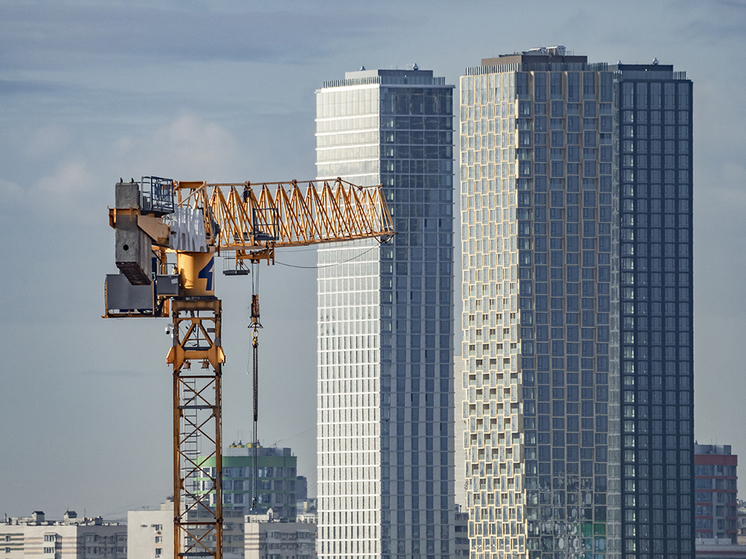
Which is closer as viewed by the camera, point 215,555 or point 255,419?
point 215,555

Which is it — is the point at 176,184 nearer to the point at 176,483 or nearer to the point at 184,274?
the point at 184,274

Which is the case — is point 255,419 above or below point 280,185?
below

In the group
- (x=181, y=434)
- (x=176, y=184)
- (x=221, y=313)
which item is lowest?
(x=181, y=434)

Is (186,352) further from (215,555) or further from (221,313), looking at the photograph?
(215,555)

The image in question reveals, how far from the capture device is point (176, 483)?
157000 millimetres

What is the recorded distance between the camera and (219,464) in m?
161

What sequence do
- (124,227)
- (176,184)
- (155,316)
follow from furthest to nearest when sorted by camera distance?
(176,184) < (155,316) < (124,227)

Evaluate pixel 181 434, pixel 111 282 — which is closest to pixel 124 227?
pixel 111 282

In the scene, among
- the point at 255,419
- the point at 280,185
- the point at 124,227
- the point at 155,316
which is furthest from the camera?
the point at 280,185

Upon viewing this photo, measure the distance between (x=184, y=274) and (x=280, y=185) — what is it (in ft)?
132

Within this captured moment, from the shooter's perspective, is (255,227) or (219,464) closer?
(219,464)

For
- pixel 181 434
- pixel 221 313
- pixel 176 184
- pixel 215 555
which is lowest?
pixel 215 555

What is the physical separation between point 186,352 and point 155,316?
683 cm

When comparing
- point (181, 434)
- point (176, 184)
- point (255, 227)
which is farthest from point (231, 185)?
point (181, 434)
